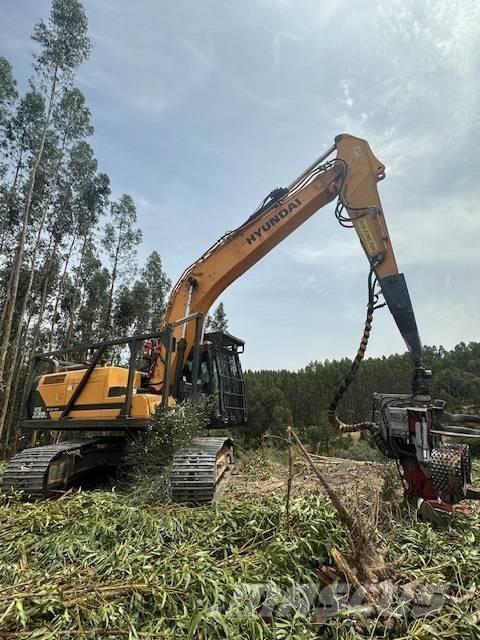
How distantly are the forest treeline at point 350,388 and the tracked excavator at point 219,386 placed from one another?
2274cm

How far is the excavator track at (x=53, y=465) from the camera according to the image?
16.4 feet

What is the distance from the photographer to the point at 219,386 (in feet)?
23.6

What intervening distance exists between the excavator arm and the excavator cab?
58cm

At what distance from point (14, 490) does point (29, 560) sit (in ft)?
6.74

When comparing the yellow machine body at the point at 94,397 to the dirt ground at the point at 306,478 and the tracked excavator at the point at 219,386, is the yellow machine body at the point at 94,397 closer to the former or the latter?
the tracked excavator at the point at 219,386

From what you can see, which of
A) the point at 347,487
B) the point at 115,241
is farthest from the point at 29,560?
the point at 115,241

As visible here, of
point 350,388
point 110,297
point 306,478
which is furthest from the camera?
point 350,388

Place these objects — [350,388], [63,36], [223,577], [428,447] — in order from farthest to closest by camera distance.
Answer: [350,388], [63,36], [428,447], [223,577]

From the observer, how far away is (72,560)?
3070mm

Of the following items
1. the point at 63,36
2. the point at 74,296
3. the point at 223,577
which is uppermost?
the point at 63,36

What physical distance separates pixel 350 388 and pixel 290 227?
40188mm

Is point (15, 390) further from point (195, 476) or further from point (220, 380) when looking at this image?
point (195, 476)

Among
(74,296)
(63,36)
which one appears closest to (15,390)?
(74,296)

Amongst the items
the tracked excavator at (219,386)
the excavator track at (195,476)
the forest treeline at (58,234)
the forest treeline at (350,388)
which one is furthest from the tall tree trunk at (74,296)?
the excavator track at (195,476)
